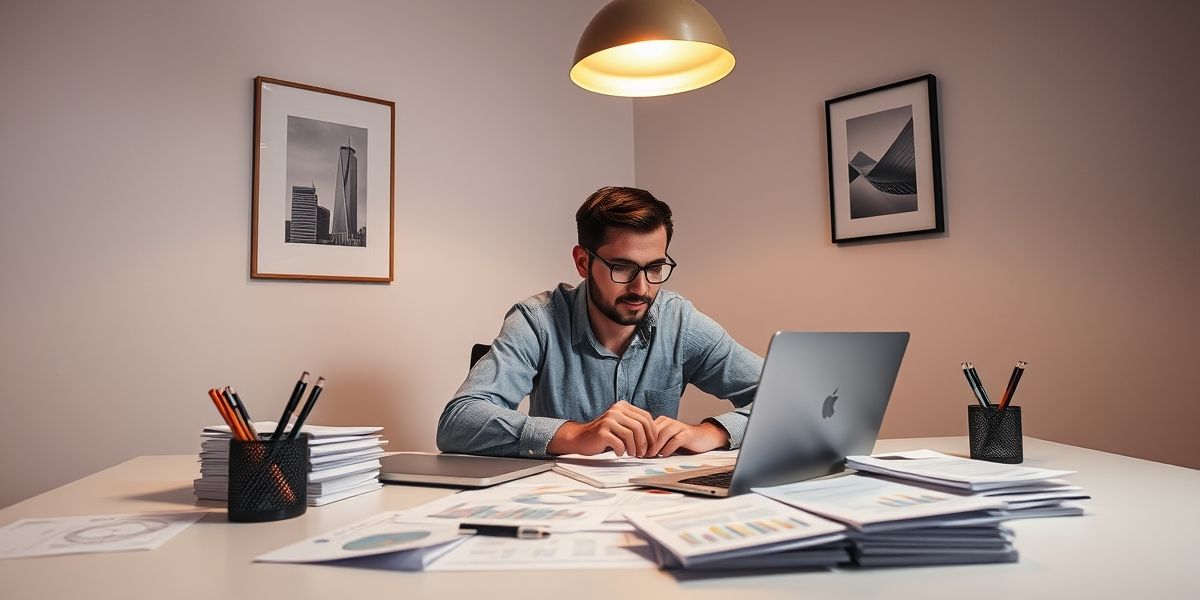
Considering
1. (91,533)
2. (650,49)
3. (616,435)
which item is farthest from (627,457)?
(650,49)

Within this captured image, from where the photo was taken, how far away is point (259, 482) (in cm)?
92

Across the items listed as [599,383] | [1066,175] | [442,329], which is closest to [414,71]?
[442,329]

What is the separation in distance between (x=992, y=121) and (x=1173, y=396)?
946 mm

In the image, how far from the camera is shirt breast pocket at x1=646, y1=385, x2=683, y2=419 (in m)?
1.92

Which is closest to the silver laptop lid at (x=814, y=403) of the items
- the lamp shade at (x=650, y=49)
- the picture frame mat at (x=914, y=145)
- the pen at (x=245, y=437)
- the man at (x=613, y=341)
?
the man at (x=613, y=341)

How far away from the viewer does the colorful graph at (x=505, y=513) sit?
2.87 ft

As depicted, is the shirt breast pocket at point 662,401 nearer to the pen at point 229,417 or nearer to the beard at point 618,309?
the beard at point 618,309

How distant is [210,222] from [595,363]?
1.45 meters

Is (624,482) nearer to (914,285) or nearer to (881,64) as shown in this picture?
(914,285)

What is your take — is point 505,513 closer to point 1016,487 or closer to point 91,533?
point 91,533

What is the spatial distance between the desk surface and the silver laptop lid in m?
0.26

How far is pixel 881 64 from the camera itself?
268cm

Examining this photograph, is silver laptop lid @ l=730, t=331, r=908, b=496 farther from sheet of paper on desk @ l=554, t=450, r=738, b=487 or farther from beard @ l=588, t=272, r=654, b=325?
beard @ l=588, t=272, r=654, b=325

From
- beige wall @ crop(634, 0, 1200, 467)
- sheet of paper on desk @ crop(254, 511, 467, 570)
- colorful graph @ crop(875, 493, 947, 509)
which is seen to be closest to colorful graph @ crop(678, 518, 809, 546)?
colorful graph @ crop(875, 493, 947, 509)
